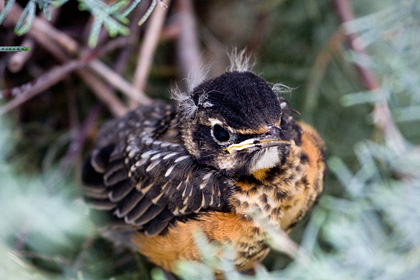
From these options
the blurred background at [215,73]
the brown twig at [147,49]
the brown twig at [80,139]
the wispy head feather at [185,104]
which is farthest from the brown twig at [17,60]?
the wispy head feather at [185,104]

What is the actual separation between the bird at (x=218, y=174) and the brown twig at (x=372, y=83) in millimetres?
448

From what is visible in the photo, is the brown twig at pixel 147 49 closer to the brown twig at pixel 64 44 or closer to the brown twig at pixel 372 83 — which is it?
the brown twig at pixel 64 44

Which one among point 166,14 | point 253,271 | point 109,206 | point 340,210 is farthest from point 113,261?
point 166,14

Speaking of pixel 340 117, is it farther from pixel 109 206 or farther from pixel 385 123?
pixel 109 206

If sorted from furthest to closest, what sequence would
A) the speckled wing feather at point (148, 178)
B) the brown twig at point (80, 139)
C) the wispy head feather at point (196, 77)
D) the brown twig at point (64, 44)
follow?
the brown twig at point (80, 139), the brown twig at point (64, 44), the wispy head feather at point (196, 77), the speckled wing feather at point (148, 178)

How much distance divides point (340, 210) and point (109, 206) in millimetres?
936

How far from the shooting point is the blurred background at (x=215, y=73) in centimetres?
175

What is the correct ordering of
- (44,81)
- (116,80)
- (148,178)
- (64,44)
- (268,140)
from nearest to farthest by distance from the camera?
(268,140) < (148,178) < (44,81) < (64,44) < (116,80)

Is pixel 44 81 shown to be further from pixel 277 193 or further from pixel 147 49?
pixel 277 193

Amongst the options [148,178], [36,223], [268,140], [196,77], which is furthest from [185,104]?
[36,223]

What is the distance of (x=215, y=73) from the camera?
2.93 meters

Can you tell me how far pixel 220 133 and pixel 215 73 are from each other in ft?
4.48

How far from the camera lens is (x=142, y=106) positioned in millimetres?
2326

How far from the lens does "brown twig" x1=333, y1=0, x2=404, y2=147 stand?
2236mm
